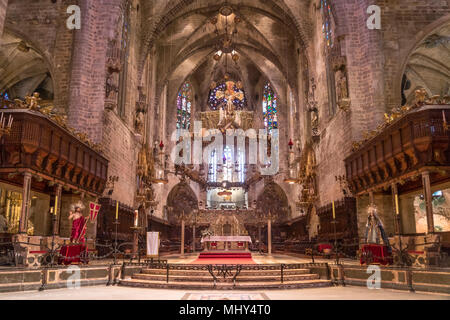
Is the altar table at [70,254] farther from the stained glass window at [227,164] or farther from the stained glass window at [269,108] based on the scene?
the stained glass window at [269,108]

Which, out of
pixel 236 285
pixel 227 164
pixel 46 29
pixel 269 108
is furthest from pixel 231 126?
Result: pixel 236 285

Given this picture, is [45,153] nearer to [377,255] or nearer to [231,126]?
[377,255]

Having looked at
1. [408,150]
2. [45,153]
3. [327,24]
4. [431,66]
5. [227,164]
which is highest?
[327,24]

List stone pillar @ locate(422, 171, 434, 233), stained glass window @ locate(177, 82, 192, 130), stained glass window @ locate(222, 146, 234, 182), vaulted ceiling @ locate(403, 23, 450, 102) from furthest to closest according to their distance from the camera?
stained glass window @ locate(222, 146, 234, 182) < stained glass window @ locate(177, 82, 192, 130) < vaulted ceiling @ locate(403, 23, 450, 102) < stone pillar @ locate(422, 171, 434, 233)

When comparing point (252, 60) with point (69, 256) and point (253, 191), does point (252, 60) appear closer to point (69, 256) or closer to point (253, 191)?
point (253, 191)

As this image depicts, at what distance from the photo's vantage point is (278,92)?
31359mm

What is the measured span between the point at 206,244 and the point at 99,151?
661cm

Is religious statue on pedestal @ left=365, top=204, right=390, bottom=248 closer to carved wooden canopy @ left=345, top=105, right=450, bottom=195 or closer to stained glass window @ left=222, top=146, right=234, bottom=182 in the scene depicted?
carved wooden canopy @ left=345, top=105, right=450, bottom=195

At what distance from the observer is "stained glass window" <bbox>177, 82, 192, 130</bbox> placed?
33438 mm

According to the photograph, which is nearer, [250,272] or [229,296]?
[229,296]

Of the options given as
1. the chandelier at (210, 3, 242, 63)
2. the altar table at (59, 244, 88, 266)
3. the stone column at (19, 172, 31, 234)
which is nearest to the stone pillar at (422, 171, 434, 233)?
the altar table at (59, 244, 88, 266)

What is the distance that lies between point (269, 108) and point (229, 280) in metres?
27.4

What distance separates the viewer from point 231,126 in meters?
23.7

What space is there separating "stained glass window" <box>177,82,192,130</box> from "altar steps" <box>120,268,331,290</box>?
2460 centimetres
